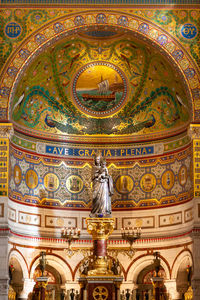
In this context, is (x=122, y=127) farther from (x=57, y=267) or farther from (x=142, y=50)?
(x=57, y=267)

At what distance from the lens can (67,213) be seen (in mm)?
31344

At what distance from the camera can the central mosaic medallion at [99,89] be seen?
31719 mm

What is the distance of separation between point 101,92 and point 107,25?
3532mm

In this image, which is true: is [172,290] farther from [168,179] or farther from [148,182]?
[148,182]

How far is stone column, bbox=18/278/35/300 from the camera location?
29.6 metres

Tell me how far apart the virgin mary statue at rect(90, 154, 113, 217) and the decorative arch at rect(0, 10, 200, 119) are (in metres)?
3.96

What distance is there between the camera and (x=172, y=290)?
2989 cm

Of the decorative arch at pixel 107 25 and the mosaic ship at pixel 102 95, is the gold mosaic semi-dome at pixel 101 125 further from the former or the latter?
the decorative arch at pixel 107 25

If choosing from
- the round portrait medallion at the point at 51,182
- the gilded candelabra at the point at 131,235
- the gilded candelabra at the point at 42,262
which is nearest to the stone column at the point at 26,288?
the gilded candelabra at the point at 42,262

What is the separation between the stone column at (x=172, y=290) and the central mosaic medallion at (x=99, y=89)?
23.3 feet

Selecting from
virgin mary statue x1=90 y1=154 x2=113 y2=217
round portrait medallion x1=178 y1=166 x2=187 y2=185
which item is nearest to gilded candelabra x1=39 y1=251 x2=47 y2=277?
virgin mary statue x1=90 y1=154 x2=113 y2=217

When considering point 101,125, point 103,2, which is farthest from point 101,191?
point 103,2

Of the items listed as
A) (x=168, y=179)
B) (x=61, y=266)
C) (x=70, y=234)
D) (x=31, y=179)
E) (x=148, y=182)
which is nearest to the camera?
(x=70, y=234)

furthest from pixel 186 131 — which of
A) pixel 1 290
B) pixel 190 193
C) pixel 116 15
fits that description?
pixel 1 290
